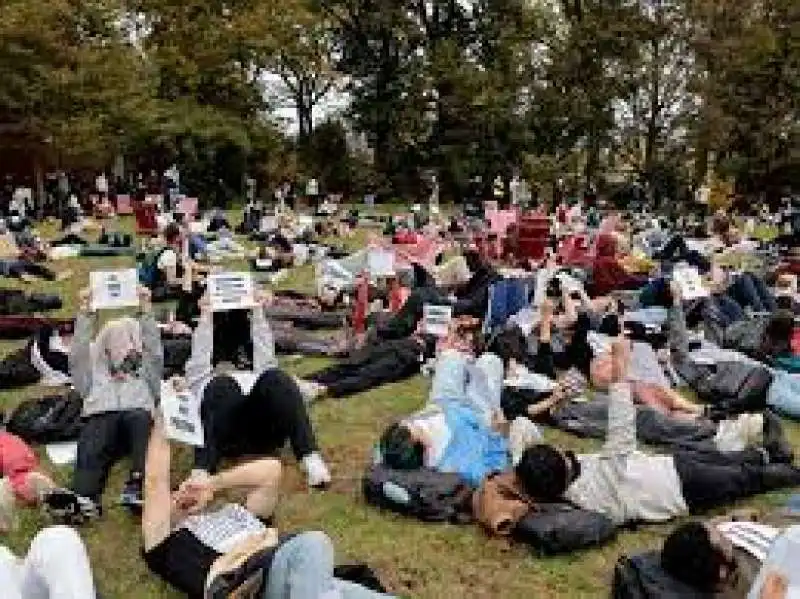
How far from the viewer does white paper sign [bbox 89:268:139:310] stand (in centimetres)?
816

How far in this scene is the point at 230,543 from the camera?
18.2 ft

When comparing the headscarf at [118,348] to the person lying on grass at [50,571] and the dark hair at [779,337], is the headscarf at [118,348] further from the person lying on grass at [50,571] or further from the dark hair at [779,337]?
the dark hair at [779,337]

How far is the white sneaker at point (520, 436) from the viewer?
7.64 m

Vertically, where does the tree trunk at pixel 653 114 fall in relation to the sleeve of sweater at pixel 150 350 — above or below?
above

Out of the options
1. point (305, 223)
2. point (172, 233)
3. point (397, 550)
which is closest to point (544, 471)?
point (397, 550)

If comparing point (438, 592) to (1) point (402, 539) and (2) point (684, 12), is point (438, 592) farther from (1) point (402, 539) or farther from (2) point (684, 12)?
(2) point (684, 12)

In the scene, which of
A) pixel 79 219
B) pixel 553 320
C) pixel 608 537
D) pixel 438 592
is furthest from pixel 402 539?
pixel 79 219

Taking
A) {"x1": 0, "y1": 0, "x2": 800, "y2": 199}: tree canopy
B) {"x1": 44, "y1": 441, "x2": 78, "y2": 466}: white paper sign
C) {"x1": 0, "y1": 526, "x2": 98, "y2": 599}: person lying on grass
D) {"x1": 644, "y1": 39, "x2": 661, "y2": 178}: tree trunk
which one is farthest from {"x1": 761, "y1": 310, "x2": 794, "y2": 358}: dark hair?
{"x1": 644, "y1": 39, "x2": 661, "y2": 178}: tree trunk

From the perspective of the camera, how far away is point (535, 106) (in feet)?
142

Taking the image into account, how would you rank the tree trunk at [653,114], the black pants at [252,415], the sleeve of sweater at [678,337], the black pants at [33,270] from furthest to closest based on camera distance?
1. the tree trunk at [653,114]
2. the black pants at [33,270]
3. the sleeve of sweater at [678,337]
4. the black pants at [252,415]

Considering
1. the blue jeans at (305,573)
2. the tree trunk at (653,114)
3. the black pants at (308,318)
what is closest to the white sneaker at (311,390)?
the black pants at (308,318)

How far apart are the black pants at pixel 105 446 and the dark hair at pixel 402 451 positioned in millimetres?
1500

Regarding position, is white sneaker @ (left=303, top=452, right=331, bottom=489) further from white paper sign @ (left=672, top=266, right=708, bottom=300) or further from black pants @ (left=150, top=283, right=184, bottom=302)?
black pants @ (left=150, top=283, right=184, bottom=302)

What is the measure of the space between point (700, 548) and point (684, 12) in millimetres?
40238
